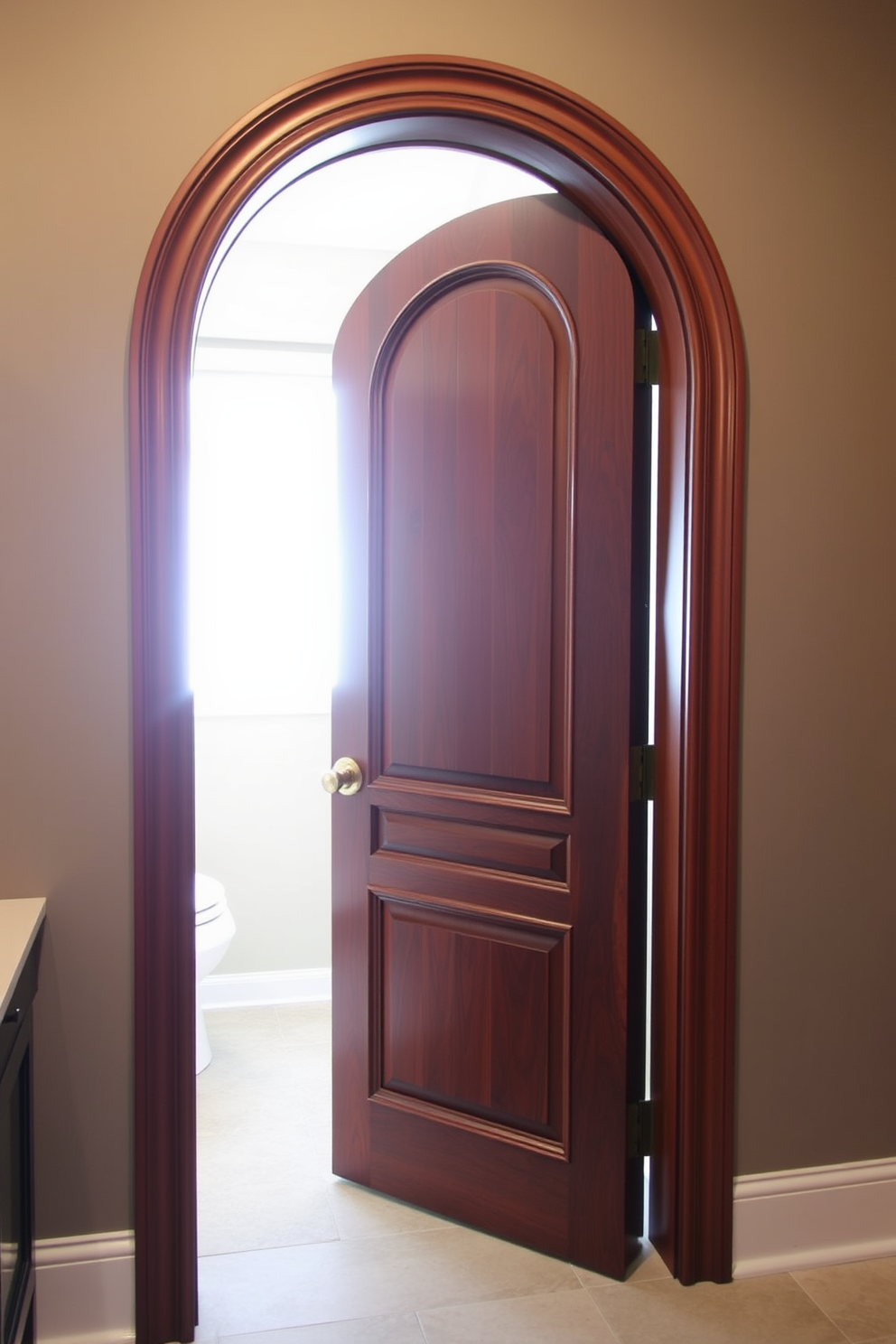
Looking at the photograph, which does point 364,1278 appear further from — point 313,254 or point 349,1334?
point 313,254

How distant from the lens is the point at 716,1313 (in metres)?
1.93

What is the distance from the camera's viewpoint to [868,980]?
2.12 m

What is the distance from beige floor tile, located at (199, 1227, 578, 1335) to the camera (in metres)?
1.93

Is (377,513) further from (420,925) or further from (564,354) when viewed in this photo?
(420,925)

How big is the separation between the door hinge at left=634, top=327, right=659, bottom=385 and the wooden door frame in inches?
0.8

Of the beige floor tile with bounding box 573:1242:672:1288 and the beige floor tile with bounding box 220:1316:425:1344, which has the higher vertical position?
the beige floor tile with bounding box 220:1316:425:1344

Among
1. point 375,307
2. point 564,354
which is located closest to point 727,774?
point 564,354

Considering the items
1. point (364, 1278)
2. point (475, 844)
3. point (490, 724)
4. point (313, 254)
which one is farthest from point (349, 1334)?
point (313, 254)

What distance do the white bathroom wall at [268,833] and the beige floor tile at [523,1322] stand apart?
5.75 feet

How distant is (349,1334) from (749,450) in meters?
1.81

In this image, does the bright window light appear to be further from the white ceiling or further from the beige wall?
the beige wall

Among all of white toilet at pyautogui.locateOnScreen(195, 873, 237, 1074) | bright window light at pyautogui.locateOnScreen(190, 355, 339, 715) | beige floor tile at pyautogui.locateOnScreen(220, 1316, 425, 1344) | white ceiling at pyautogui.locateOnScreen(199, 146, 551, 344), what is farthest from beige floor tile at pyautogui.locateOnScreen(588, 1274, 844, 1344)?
white ceiling at pyautogui.locateOnScreen(199, 146, 551, 344)

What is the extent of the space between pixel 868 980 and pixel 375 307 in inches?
69.0

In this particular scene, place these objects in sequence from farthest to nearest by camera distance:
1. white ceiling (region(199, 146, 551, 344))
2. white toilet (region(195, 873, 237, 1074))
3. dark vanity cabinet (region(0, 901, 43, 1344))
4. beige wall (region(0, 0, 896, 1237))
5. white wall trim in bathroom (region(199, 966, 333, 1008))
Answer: white wall trim in bathroom (region(199, 966, 333, 1008))
white ceiling (region(199, 146, 551, 344))
white toilet (region(195, 873, 237, 1074))
beige wall (region(0, 0, 896, 1237))
dark vanity cabinet (region(0, 901, 43, 1344))
